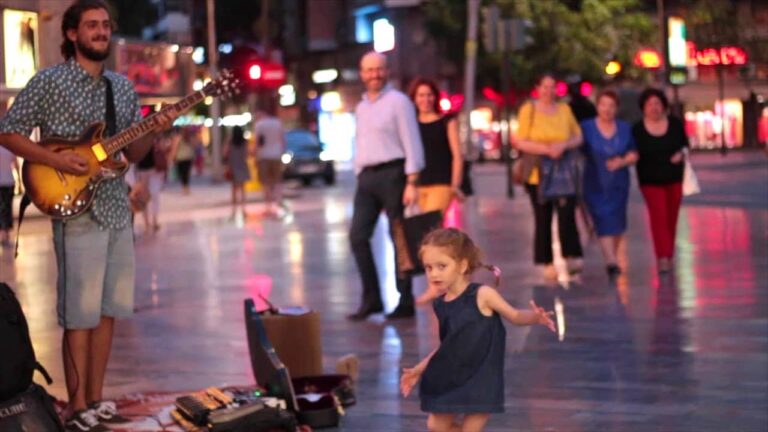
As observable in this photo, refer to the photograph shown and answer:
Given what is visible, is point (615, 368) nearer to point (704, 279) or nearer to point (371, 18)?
point (704, 279)

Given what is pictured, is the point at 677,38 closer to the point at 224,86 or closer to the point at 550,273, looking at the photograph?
the point at 550,273

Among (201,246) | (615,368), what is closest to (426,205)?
(615,368)

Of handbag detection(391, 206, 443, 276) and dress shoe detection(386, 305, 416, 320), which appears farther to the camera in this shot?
dress shoe detection(386, 305, 416, 320)

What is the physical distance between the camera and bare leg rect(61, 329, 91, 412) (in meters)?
8.12

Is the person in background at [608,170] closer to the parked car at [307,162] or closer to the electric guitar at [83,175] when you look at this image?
the electric guitar at [83,175]

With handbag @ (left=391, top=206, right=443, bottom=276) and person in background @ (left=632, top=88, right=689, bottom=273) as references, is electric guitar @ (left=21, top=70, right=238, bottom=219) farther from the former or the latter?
person in background @ (left=632, top=88, right=689, bottom=273)

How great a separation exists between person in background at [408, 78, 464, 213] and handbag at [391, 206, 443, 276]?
1179 millimetres

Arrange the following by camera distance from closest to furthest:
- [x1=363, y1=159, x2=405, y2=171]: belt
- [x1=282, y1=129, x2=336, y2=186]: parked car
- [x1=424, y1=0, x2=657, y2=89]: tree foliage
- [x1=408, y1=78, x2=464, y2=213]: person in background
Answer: [x1=363, y1=159, x2=405, y2=171]: belt, [x1=408, y1=78, x2=464, y2=213]: person in background, [x1=282, y1=129, x2=336, y2=186]: parked car, [x1=424, y1=0, x2=657, y2=89]: tree foliage

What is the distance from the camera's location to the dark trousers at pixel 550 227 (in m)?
15.5

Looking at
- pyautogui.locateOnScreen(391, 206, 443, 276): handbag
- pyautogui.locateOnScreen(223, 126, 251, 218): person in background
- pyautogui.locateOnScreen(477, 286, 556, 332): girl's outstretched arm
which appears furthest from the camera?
pyautogui.locateOnScreen(223, 126, 251, 218): person in background

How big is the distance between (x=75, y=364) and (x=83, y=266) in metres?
0.47

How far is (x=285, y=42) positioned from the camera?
89.4m

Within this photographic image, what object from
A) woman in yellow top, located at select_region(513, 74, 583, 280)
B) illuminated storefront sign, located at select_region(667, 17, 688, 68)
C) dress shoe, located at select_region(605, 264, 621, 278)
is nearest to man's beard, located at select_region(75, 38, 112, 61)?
woman in yellow top, located at select_region(513, 74, 583, 280)

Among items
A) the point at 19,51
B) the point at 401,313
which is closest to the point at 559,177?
the point at 401,313
